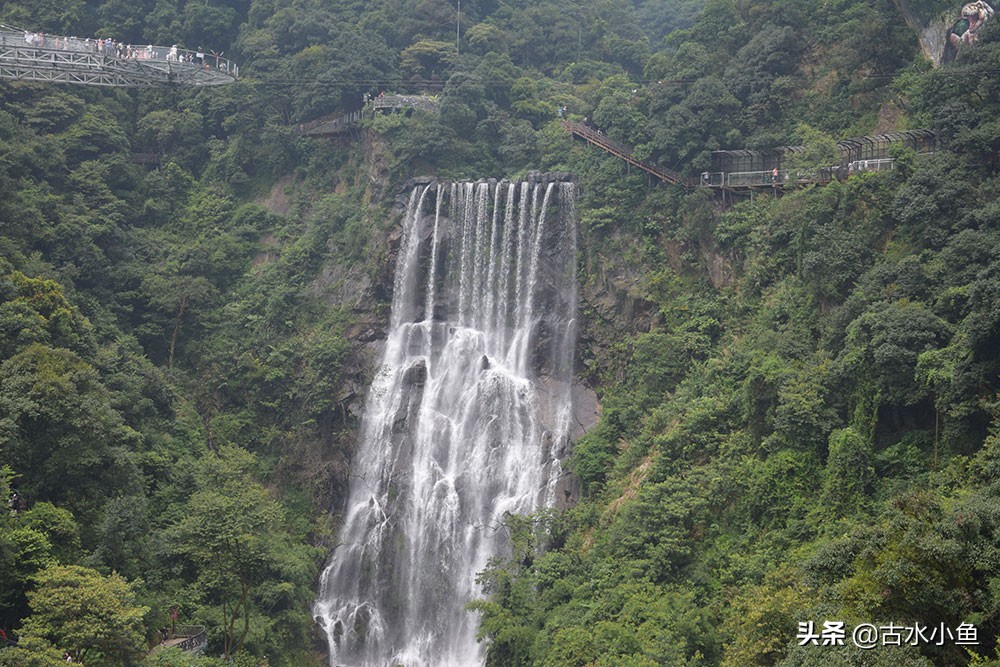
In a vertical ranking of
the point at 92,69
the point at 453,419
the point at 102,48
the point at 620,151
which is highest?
the point at 102,48

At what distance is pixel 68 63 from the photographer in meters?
37.8

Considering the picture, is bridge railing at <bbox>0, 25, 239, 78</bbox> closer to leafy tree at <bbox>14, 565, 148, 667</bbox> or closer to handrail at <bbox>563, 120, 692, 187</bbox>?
handrail at <bbox>563, 120, 692, 187</bbox>

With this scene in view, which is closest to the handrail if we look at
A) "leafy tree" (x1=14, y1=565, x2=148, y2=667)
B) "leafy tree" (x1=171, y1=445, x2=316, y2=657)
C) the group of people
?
the group of people

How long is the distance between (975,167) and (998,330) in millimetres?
7604

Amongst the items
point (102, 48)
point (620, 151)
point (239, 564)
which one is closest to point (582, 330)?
point (620, 151)

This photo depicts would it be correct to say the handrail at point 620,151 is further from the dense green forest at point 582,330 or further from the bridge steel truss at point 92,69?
the bridge steel truss at point 92,69

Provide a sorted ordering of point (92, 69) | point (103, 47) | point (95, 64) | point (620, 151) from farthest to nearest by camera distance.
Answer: point (103, 47) → point (92, 69) → point (620, 151) → point (95, 64)

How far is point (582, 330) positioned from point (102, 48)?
21.8 metres

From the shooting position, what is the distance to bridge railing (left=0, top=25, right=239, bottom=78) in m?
37.7

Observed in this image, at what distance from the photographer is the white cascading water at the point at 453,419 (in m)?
33.6

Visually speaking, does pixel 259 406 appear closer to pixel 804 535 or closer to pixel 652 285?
pixel 652 285

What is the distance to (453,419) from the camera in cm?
3669

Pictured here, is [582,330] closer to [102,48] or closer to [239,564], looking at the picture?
[239,564]

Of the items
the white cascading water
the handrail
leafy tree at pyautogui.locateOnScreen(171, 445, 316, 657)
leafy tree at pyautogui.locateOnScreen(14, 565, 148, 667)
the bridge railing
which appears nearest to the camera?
leafy tree at pyautogui.locateOnScreen(14, 565, 148, 667)
